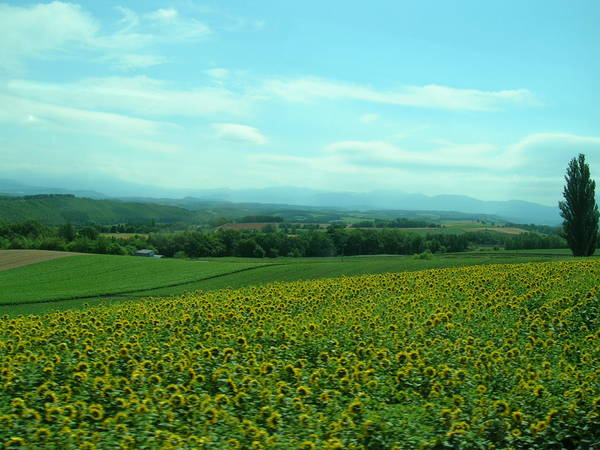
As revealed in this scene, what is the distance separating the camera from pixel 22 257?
54.7 m

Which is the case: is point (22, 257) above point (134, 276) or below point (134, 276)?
below

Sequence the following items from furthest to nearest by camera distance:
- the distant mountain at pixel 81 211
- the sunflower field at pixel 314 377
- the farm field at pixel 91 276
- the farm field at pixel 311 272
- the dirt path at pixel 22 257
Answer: the distant mountain at pixel 81 211
the dirt path at pixel 22 257
the farm field at pixel 311 272
the farm field at pixel 91 276
the sunflower field at pixel 314 377

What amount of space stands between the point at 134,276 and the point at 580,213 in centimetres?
4059

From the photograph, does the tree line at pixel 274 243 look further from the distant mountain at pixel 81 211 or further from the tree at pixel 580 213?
the distant mountain at pixel 81 211

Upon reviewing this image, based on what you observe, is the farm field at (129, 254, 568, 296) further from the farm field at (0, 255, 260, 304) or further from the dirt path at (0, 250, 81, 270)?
the dirt path at (0, 250, 81, 270)

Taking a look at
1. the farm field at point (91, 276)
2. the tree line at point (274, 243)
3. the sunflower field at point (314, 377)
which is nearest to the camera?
the sunflower field at point (314, 377)

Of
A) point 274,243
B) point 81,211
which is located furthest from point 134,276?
point 81,211

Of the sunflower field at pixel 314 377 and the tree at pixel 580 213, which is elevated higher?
the tree at pixel 580 213

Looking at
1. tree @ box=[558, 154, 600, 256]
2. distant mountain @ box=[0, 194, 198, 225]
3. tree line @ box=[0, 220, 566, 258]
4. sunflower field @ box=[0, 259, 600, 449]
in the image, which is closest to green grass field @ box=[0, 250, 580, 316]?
tree @ box=[558, 154, 600, 256]

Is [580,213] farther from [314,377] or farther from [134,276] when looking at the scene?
[314,377]

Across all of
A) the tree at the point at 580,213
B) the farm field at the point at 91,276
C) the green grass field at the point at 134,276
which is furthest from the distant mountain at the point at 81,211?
the tree at the point at 580,213

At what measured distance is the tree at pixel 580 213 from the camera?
46938mm

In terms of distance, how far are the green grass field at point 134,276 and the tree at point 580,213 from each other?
8.22m

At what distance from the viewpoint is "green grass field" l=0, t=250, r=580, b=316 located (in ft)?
99.7
